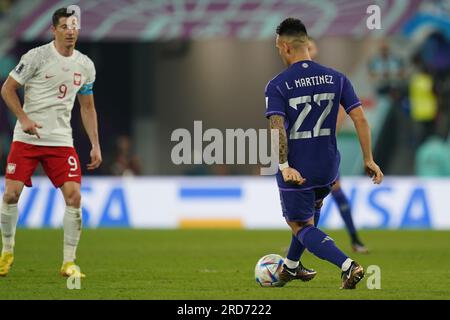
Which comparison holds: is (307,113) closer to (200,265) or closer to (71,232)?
(71,232)

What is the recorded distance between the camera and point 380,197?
61.3 ft

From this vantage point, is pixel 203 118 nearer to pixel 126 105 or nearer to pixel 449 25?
pixel 126 105

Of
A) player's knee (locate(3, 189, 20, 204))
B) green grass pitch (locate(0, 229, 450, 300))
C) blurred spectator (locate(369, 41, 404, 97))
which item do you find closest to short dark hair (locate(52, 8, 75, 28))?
player's knee (locate(3, 189, 20, 204))

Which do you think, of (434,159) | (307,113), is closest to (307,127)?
(307,113)

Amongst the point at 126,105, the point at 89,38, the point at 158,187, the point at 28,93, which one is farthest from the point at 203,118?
the point at 28,93

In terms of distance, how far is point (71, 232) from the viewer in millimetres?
10203

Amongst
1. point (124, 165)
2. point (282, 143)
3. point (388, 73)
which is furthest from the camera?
point (388, 73)

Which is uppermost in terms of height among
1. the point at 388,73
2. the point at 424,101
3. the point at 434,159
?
the point at 388,73

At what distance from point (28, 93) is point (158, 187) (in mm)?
9123

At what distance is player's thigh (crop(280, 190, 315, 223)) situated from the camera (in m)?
8.84

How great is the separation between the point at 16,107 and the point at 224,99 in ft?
56.8

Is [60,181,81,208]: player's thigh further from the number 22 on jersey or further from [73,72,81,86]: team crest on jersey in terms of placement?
the number 22 on jersey

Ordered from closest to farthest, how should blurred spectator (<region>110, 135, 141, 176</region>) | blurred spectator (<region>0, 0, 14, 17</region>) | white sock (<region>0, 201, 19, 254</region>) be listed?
white sock (<region>0, 201, 19, 254</region>) → blurred spectator (<region>110, 135, 141, 176</region>) → blurred spectator (<region>0, 0, 14, 17</region>)

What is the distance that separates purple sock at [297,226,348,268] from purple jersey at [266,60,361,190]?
1.17ft
